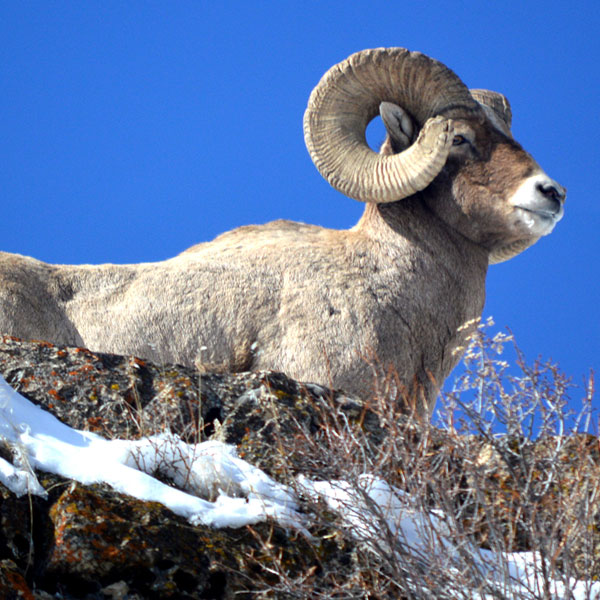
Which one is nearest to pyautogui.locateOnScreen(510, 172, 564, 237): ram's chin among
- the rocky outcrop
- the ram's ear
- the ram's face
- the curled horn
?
the ram's face

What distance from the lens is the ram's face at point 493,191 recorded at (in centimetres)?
925

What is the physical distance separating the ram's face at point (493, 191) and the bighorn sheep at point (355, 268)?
14 millimetres

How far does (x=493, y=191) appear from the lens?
951cm

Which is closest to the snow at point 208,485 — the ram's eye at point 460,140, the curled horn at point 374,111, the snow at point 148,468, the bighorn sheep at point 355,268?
the snow at point 148,468

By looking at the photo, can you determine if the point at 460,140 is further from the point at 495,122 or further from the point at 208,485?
the point at 208,485

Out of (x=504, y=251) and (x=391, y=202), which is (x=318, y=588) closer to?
(x=391, y=202)

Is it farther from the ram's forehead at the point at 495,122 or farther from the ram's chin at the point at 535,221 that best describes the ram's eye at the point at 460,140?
the ram's chin at the point at 535,221

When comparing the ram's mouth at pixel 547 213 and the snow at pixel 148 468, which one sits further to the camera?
the ram's mouth at pixel 547 213

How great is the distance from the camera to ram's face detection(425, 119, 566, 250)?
925 centimetres

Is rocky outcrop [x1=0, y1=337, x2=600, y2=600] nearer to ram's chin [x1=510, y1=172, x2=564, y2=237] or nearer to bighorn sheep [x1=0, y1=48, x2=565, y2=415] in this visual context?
bighorn sheep [x1=0, y1=48, x2=565, y2=415]

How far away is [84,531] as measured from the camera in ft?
13.9

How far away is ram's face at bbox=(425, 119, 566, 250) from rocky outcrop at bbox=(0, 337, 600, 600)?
155 inches

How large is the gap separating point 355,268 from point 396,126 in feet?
6.13

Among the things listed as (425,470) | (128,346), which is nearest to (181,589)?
(425,470)
